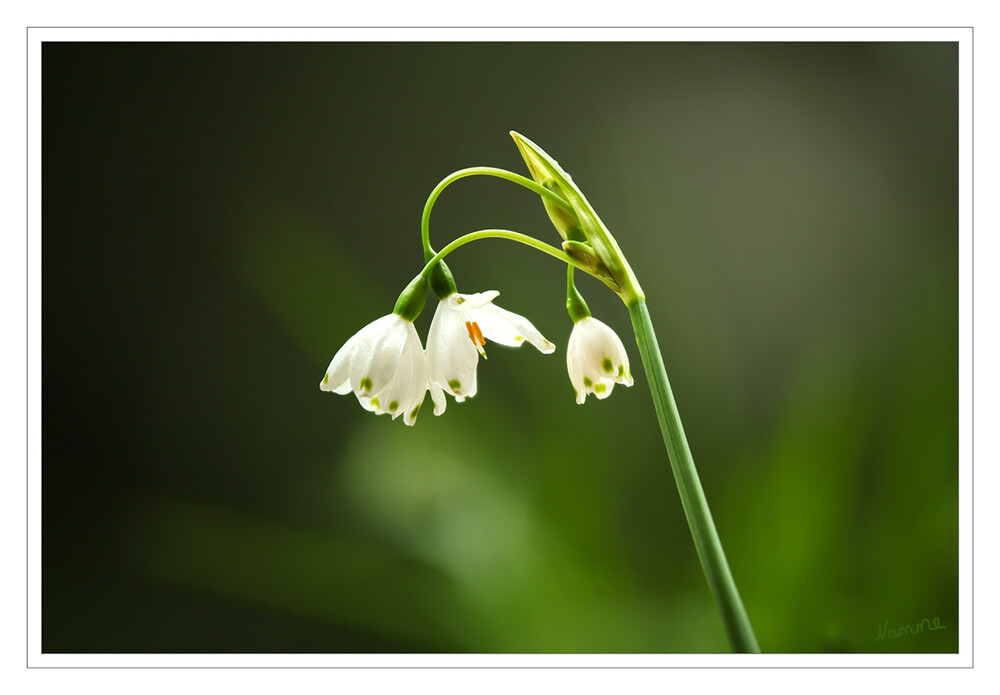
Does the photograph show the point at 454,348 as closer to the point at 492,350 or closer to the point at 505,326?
the point at 505,326

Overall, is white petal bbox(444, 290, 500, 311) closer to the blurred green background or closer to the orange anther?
the orange anther


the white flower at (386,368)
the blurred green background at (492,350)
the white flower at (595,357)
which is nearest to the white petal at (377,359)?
the white flower at (386,368)

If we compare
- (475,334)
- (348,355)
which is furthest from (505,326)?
(348,355)

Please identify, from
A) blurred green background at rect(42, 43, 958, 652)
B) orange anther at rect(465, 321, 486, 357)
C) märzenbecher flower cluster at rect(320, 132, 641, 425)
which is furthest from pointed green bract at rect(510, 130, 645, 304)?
blurred green background at rect(42, 43, 958, 652)

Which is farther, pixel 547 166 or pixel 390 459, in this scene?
pixel 390 459
